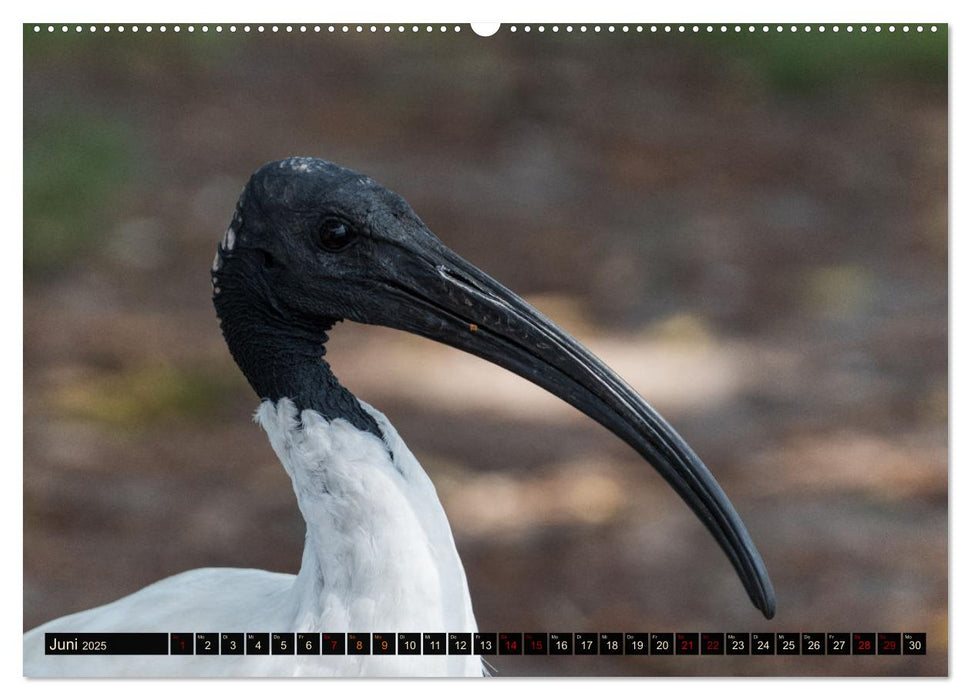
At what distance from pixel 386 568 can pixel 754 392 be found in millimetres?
2358

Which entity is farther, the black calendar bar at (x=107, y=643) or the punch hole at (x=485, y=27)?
the punch hole at (x=485, y=27)

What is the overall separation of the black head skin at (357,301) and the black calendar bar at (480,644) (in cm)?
32

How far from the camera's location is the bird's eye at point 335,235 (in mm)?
2160

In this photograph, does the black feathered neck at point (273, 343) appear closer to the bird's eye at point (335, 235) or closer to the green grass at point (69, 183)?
the bird's eye at point (335, 235)

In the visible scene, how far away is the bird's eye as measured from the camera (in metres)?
2.16

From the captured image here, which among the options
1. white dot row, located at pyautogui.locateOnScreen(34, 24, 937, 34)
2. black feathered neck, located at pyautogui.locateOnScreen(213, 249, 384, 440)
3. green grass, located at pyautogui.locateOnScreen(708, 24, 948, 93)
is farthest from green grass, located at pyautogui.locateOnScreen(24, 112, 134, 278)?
green grass, located at pyautogui.locateOnScreen(708, 24, 948, 93)

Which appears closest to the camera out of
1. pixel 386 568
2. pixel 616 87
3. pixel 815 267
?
pixel 386 568

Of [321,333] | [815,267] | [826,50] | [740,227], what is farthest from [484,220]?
[321,333]

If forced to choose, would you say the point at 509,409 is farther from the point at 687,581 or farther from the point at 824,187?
the point at 824,187

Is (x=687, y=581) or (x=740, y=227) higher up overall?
(x=740, y=227)

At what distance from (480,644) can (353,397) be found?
22.2 inches

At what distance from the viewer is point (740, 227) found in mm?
4090

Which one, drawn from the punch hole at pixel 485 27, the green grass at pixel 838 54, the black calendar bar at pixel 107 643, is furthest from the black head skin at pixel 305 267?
the green grass at pixel 838 54

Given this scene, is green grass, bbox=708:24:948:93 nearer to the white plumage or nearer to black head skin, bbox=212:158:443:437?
black head skin, bbox=212:158:443:437
